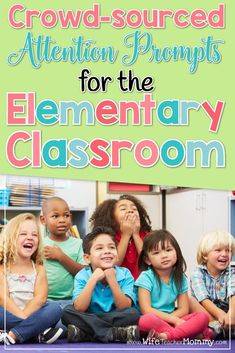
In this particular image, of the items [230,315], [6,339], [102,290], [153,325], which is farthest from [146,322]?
[6,339]

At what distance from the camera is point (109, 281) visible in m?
1.54

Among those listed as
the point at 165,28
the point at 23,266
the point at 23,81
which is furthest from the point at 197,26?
the point at 23,266

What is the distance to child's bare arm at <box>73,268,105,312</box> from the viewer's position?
5.03ft

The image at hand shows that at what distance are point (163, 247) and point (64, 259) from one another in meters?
0.27

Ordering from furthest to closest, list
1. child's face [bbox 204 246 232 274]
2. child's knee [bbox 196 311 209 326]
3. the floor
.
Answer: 1. child's face [bbox 204 246 232 274]
2. child's knee [bbox 196 311 209 326]
3. the floor

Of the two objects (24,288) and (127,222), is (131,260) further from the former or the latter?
(24,288)

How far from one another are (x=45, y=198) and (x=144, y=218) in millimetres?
270

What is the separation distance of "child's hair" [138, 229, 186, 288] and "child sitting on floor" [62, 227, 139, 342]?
81mm

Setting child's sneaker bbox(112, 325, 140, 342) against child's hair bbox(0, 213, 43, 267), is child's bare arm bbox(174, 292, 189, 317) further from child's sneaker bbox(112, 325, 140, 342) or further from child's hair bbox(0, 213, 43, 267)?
child's hair bbox(0, 213, 43, 267)

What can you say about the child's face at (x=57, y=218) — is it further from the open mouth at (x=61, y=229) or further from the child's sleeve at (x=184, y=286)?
the child's sleeve at (x=184, y=286)

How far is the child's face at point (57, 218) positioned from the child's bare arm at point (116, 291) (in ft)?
0.65

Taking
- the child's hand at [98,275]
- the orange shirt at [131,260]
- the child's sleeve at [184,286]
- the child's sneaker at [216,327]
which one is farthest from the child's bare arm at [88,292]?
the child's sneaker at [216,327]

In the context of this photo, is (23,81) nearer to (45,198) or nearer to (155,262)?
(45,198)

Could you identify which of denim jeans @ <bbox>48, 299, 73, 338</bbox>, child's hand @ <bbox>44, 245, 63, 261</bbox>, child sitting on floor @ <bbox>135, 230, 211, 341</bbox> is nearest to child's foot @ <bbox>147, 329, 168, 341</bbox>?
child sitting on floor @ <bbox>135, 230, 211, 341</bbox>
